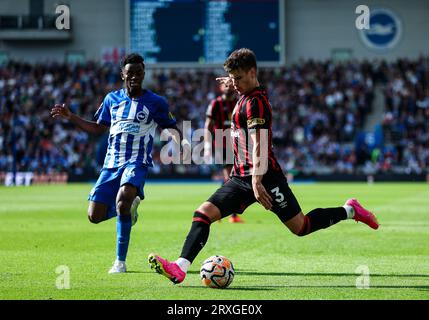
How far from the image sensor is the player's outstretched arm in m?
9.26

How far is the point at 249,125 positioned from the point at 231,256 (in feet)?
10.6

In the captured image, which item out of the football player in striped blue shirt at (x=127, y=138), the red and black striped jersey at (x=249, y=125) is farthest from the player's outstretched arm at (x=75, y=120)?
the red and black striped jersey at (x=249, y=125)

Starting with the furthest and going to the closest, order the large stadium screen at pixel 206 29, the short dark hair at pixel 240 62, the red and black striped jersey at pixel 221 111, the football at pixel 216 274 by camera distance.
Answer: the large stadium screen at pixel 206 29
the red and black striped jersey at pixel 221 111
the short dark hair at pixel 240 62
the football at pixel 216 274

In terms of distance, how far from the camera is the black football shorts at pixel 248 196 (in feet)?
26.3

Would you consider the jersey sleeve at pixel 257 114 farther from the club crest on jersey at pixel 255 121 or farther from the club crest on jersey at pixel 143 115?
the club crest on jersey at pixel 143 115

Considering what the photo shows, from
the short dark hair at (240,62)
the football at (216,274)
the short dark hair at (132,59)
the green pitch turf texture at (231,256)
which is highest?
the short dark hair at (132,59)

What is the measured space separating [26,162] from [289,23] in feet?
53.2

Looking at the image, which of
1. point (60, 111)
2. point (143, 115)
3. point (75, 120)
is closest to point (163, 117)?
point (143, 115)

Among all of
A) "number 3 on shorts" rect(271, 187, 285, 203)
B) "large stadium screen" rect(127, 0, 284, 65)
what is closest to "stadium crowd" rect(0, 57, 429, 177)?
"large stadium screen" rect(127, 0, 284, 65)

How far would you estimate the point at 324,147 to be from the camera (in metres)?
39.3

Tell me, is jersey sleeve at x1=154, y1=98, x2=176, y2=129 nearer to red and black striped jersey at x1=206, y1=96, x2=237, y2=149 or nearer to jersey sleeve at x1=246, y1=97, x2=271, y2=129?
jersey sleeve at x1=246, y1=97, x2=271, y2=129

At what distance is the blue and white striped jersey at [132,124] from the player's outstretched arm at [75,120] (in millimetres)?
181
